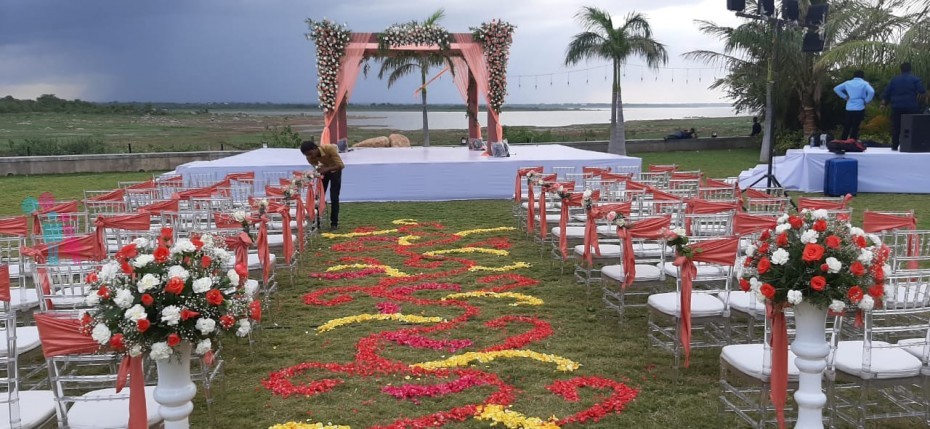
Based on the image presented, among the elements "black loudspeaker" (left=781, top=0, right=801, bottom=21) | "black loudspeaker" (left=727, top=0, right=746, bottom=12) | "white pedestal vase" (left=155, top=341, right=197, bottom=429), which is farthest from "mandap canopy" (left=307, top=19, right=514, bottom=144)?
"white pedestal vase" (left=155, top=341, right=197, bottom=429)

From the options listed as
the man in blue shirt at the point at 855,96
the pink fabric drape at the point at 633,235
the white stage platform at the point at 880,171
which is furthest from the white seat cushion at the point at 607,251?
the man in blue shirt at the point at 855,96

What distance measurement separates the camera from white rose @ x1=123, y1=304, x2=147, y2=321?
268 centimetres

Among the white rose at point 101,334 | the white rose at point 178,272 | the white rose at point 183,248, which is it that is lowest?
the white rose at point 101,334

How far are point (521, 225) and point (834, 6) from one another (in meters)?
15.9

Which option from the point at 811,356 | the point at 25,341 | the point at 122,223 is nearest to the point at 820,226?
the point at 811,356

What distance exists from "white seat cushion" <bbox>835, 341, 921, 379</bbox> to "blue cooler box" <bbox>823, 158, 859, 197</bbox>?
988cm

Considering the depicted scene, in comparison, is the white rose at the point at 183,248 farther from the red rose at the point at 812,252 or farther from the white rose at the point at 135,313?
the red rose at the point at 812,252

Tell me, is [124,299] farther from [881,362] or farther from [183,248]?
[881,362]

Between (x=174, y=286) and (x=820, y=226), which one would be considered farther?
(x=820, y=226)

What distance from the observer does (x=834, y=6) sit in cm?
2077

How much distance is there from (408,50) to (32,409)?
41.3ft

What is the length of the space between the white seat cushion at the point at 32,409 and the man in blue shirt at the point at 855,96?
44.9ft

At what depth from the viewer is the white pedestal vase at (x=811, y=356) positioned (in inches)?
123

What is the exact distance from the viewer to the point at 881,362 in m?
3.48
